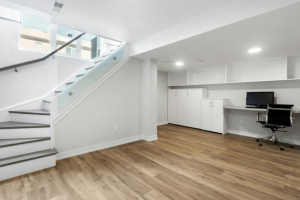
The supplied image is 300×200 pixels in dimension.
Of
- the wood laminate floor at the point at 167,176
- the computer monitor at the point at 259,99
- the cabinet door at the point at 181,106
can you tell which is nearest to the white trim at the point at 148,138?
the wood laminate floor at the point at 167,176

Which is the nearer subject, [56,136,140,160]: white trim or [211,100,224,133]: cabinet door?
[56,136,140,160]: white trim

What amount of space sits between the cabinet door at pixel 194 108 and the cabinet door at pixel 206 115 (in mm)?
166

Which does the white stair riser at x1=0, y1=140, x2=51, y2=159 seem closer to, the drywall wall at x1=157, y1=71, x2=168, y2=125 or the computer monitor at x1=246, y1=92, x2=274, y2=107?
the drywall wall at x1=157, y1=71, x2=168, y2=125

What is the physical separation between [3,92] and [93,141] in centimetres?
193

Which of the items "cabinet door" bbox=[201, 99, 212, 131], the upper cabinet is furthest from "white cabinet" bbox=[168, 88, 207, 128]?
the upper cabinet

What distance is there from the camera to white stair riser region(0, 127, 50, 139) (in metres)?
2.39

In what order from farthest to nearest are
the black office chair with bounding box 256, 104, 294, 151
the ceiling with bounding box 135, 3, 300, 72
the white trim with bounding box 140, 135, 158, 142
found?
the white trim with bounding box 140, 135, 158, 142, the black office chair with bounding box 256, 104, 294, 151, the ceiling with bounding box 135, 3, 300, 72

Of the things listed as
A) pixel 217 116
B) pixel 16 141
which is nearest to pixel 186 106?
pixel 217 116

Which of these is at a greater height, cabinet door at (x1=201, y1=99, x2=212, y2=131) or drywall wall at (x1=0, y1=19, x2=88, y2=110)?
drywall wall at (x1=0, y1=19, x2=88, y2=110)

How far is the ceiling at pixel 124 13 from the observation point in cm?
206

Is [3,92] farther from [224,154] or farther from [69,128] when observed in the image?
[224,154]

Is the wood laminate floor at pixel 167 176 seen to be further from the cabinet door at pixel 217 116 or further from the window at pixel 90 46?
the window at pixel 90 46

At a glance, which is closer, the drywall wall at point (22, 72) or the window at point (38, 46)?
the drywall wall at point (22, 72)

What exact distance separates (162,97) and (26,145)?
453 cm
